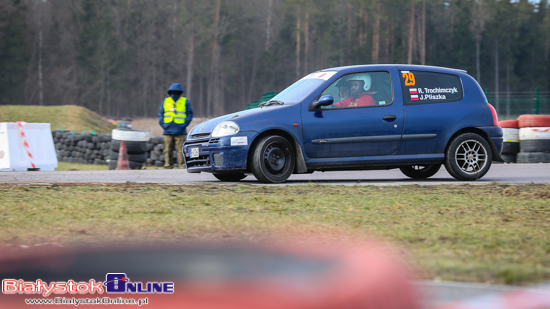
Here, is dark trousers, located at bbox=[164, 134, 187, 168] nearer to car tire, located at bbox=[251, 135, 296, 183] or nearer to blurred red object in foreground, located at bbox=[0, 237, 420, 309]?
car tire, located at bbox=[251, 135, 296, 183]

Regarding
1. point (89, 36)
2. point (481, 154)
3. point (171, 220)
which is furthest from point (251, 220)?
point (89, 36)

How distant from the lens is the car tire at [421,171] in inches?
383

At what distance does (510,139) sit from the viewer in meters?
13.8

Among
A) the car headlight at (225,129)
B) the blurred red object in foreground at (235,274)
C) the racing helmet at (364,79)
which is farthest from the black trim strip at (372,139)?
the blurred red object in foreground at (235,274)

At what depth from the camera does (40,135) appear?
13.8 meters

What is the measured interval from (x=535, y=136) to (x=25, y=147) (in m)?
11.1

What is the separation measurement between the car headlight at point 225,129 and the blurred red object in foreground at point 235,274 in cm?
665

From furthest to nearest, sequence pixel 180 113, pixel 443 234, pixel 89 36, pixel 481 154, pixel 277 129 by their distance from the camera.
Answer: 1. pixel 89 36
2. pixel 180 113
3. pixel 481 154
4. pixel 277 129
5. pixel 443 234

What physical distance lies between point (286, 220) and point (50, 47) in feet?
244

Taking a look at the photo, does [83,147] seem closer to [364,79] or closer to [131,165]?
[131,165]

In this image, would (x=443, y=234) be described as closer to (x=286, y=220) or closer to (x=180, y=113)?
(x=286, y=220)

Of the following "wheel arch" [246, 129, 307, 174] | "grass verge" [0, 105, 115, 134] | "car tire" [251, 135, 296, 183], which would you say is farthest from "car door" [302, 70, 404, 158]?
"grass verge" [0, 105, 115, 134]

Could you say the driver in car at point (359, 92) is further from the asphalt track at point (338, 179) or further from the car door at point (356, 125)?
the asphalt track at point (338, 179)

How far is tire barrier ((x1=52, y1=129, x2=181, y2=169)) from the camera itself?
1424 centimetres
